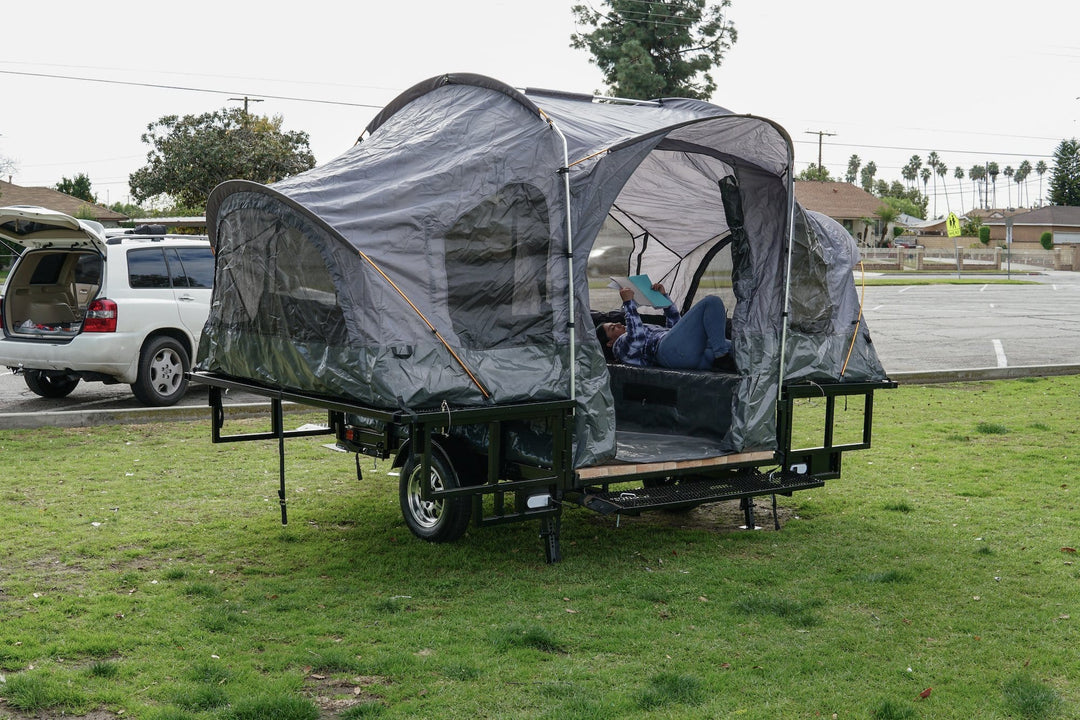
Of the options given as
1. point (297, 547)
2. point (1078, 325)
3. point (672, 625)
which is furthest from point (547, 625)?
point (1078, 325)

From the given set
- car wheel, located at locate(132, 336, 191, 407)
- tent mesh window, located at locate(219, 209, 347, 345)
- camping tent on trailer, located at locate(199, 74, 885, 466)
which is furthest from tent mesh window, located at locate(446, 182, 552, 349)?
car wheel, located at locate(132, 336, 191, 407)

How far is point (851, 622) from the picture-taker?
5332 mm

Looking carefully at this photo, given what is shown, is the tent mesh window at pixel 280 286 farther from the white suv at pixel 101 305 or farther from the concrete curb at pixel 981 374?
the concrete curb at pixel 981 374

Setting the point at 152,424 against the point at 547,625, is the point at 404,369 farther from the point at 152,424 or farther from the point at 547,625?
the point at 152,424

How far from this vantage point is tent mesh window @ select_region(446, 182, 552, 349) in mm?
5926

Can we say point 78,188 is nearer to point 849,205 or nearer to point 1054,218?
point 849,205

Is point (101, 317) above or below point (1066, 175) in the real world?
below

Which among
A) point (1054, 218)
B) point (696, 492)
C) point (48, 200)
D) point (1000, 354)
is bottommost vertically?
point (696, 492)

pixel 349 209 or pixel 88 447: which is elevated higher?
pixel 349 209

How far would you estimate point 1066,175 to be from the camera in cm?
8938

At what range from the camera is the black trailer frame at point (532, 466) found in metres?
5.77

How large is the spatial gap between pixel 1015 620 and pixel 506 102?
407 cm

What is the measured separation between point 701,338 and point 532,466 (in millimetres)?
1944

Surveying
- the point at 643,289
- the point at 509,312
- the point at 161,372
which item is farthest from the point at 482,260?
the point at 161,372
